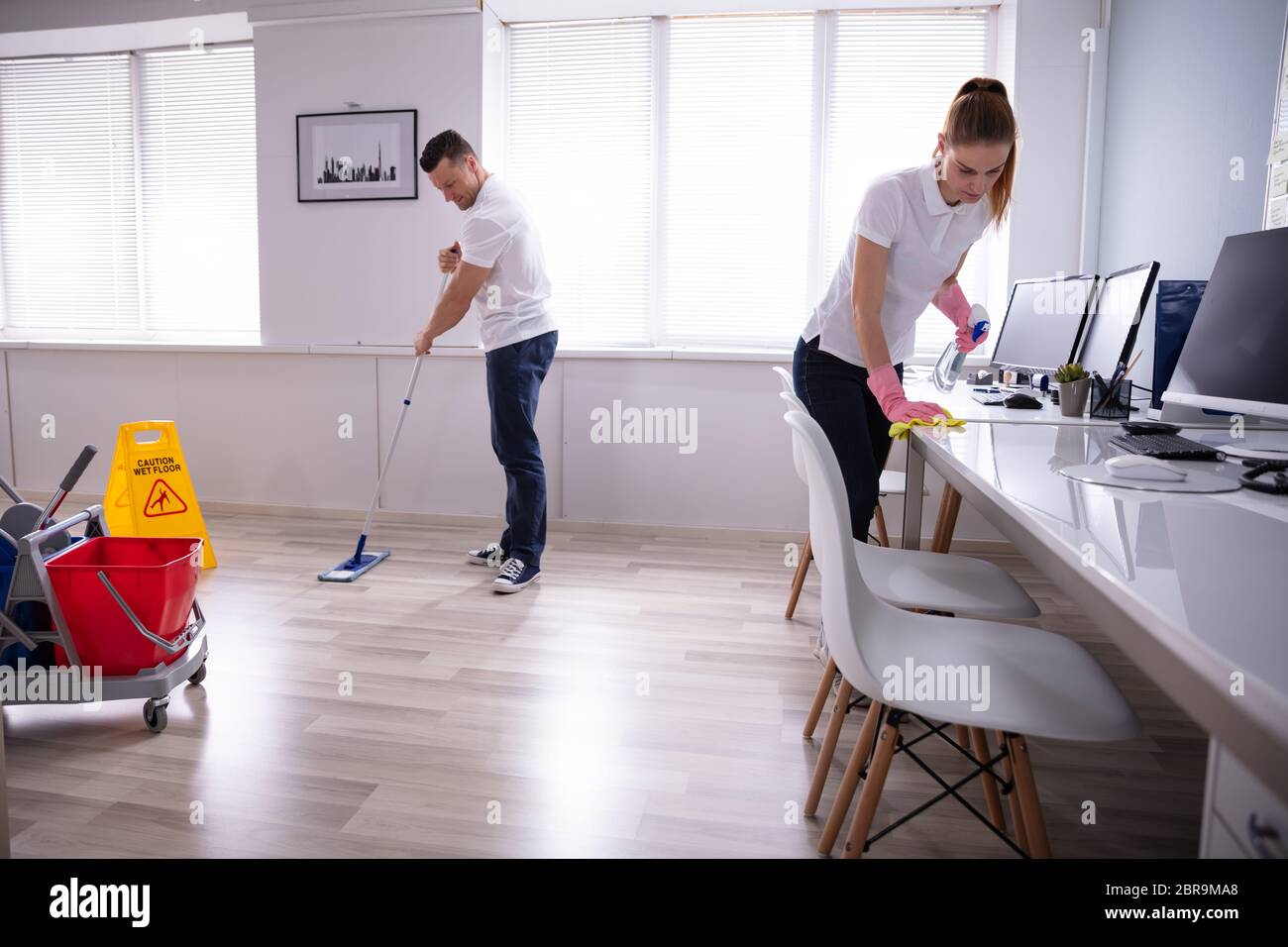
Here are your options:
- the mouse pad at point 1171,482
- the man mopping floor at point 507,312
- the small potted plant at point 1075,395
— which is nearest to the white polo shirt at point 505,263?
the man mopping floor at point 507,312

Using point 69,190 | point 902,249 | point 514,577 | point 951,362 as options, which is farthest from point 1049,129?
point 69,190

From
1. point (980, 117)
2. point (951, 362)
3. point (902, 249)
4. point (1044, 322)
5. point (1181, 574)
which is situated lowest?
point (1181, 574)

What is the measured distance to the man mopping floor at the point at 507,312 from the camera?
299 centimetres

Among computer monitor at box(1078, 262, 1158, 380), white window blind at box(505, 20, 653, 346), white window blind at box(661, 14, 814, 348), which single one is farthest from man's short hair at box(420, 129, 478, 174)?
computer monitor at box(1078, 262, 1158, 380)

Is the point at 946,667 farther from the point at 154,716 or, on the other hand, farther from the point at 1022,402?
the point at 154,716

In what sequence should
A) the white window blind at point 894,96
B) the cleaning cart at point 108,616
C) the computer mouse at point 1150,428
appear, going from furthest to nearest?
the white window blind at point 894,96
the cleaning cart at point 108,616
the computer mouse at point 1150,428

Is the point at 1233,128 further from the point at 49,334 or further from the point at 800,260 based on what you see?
the point at 49,334

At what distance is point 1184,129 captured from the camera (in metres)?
2.70

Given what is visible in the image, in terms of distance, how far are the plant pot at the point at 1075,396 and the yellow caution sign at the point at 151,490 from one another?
2.94 m

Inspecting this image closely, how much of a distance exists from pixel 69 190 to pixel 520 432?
131 inches

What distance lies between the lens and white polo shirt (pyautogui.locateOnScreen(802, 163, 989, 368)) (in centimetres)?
177

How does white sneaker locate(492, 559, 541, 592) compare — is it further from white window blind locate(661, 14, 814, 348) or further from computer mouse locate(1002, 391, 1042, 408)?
computer mouse locate(1002, 391, 1042, 408)

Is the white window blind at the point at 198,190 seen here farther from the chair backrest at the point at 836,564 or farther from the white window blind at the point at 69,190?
the chair backrest at the point at 836,564
